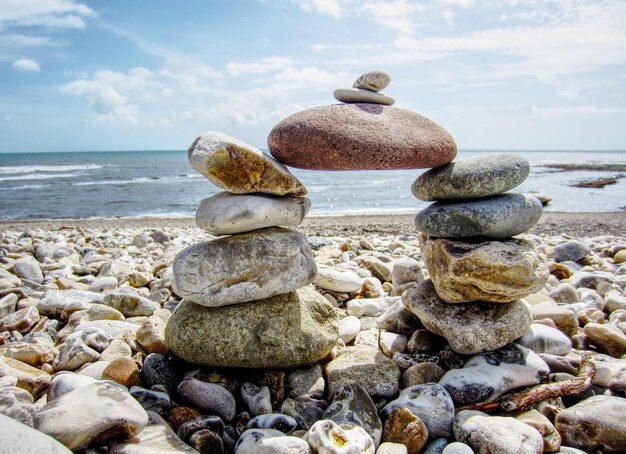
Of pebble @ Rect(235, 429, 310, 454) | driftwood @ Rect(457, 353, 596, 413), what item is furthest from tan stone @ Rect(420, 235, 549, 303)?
pebble @ Rect(235, 429, 310, 454)

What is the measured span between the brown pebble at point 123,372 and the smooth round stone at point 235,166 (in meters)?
1.60

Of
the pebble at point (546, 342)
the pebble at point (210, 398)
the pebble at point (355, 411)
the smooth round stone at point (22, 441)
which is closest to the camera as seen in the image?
the smooth round stone at point (22, 441)

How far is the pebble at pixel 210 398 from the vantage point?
11.0ft

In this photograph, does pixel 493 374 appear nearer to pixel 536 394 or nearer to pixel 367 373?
pixel 536 394

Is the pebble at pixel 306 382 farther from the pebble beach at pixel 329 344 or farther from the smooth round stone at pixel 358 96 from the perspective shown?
the smooth round stone at pixel 358 96

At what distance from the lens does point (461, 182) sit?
403 centimetres

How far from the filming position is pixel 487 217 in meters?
3.94

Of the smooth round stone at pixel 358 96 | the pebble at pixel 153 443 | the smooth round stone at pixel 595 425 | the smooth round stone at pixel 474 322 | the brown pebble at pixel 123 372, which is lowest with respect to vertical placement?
the smooth round stone at pixel 595 425

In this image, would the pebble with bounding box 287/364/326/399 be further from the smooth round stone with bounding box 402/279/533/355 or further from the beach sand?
the beach sand

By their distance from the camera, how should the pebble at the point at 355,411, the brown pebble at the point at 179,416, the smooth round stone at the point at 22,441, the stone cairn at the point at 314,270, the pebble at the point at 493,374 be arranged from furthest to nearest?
the stone cairn at the point at 314,270 < the pebble at the point at 493,374 < the brown pebble at the point at 179,416 < the pebble at the point at 355,411 < the smooth round stone at the point at 22,441

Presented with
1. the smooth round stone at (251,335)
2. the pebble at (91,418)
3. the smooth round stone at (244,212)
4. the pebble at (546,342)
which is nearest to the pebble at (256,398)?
the smooth round stone at (251,335)

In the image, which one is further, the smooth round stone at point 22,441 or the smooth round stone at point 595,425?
the smooth round stone at point 595,425

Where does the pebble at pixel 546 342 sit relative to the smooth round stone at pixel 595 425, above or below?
above

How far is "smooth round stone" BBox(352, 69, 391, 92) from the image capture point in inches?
170
